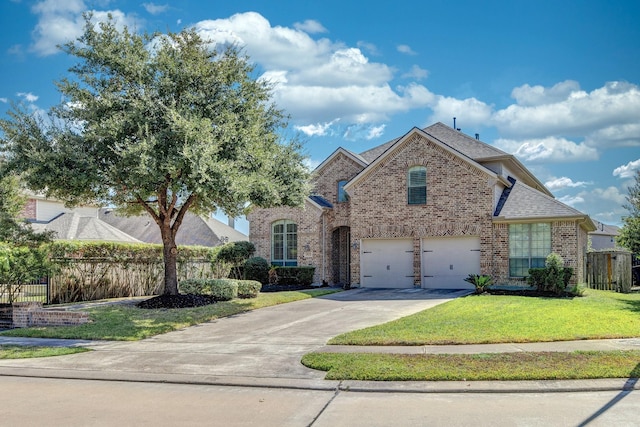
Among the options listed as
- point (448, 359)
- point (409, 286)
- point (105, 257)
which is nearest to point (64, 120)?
point (105, 257)

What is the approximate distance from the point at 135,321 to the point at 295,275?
1212cm

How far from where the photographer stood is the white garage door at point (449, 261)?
2338 cm

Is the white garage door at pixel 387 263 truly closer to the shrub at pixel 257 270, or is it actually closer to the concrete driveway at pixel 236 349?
the shrub at pixel 257 270

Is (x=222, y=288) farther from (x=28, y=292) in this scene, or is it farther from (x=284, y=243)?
(x=284, y=243)

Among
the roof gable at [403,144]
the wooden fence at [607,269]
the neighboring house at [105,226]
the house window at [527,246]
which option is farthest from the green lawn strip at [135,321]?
the wooden fence at [607,269]

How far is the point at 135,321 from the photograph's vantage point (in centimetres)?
1493

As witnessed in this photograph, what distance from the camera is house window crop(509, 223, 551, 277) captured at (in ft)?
72.6

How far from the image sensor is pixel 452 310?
1571cm

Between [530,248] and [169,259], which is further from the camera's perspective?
[530,248]

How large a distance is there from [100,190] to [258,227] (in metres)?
13.1

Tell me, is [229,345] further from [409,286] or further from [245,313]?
[409,286]

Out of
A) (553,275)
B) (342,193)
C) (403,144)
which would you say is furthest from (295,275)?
(553,275)

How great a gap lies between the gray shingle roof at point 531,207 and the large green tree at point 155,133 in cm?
1007

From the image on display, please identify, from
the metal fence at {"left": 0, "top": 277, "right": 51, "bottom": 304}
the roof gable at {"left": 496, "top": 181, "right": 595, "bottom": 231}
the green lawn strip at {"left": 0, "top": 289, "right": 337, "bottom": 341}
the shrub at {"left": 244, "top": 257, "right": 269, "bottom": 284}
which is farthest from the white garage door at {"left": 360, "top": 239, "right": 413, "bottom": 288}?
the metal fence at {"left": 0, "top": 277, "right": 51, "bottom": 304}
